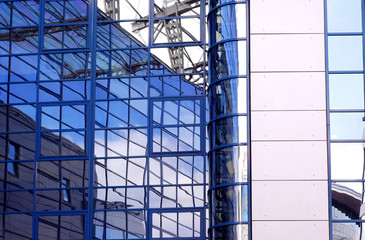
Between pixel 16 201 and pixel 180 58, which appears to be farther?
pixel 180 58

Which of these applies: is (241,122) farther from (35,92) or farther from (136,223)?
(35,92)

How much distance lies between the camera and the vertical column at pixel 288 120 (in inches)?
834

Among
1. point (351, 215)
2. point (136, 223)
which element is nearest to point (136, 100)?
point (136, 223)

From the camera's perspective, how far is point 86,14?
83.8ft

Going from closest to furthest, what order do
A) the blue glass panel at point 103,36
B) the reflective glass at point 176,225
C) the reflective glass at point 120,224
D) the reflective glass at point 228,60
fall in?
the reflective glass at point 228,60
the reflective glass at point 176,225
the reflective glass at point 120,224
the blue glass panel at point 103,36

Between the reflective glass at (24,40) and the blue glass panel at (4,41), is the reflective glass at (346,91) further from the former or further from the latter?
the blue glass panel at (4,41)

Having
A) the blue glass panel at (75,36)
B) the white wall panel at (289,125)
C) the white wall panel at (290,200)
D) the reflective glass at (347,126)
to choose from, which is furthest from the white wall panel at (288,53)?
the blue glass panel at (75,36)

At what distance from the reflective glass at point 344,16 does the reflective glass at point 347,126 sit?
81.1 inches

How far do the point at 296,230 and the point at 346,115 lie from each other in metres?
2.97

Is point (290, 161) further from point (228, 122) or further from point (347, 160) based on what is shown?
point (228, 122)

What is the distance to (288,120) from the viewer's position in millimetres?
21625

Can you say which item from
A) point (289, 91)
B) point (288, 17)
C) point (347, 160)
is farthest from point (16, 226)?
point (288, 17)

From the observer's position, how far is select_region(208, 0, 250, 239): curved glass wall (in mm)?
21516

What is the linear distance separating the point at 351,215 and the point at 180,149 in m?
4.86
